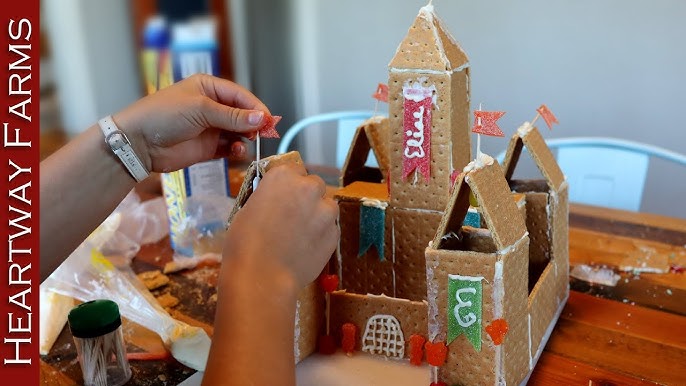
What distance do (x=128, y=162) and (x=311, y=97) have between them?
205 cm

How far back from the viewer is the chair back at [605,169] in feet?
4.96

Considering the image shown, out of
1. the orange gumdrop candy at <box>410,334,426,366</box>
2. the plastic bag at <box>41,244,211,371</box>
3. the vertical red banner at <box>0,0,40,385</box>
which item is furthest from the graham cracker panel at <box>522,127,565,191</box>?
the vertical red banner at <box>0,0,40,385</box>

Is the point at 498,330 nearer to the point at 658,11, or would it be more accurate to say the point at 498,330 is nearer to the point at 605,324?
the point at 605,324

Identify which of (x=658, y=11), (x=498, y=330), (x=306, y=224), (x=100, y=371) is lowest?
(x=100, y=371)

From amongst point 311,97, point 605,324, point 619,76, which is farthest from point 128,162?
point 311,97

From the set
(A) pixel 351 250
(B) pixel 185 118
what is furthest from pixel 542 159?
(B) pixel 185 118

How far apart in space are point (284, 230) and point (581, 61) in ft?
6.24

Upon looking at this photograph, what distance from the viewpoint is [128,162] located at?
3.04ft

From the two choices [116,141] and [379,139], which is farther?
[379,139]

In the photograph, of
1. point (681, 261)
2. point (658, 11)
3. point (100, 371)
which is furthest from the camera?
point (658, 11)

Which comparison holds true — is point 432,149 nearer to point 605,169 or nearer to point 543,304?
point 543,304

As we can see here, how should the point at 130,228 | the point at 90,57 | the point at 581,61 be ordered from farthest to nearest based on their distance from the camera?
the point at 90,57 < the point at 581,61 < the point at 130,228

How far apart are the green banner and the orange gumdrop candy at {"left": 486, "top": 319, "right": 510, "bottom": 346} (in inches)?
0.7

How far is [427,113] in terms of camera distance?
33.4 inches
